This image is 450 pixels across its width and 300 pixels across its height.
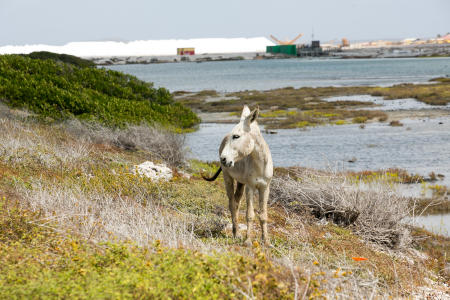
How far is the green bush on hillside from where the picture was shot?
2205cm

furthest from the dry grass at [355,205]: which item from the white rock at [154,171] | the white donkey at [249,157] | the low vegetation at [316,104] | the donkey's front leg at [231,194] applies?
the low vegetation at [316,104]

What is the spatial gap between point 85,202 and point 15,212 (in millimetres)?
1357

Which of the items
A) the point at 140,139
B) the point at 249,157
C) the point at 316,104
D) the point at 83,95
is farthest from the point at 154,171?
the point at 316,104

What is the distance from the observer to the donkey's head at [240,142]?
7191 mm

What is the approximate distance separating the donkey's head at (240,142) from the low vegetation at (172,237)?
45.1 inches

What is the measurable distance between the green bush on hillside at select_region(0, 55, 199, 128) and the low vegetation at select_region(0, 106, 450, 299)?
4275 millimetres

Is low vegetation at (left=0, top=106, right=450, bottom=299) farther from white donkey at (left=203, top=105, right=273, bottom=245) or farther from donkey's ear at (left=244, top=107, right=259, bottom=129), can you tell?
donkey's ear at (left=244, top=107, right=259, bottom=129)

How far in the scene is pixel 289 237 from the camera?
30.7 ft

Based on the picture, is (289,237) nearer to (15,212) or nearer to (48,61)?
(15,212)

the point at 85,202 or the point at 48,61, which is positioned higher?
the point at 48,61

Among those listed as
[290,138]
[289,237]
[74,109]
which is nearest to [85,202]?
[289,237]

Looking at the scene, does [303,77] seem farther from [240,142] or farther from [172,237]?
[172,237]

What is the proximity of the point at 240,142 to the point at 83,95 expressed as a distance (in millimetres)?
17477

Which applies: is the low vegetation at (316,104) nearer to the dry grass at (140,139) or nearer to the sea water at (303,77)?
the sea water at (303,77)
